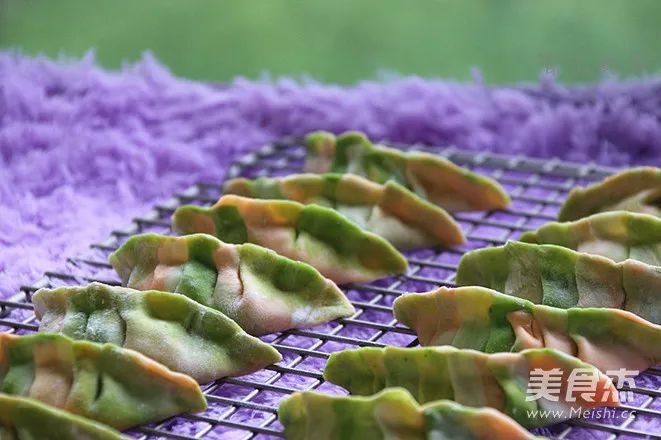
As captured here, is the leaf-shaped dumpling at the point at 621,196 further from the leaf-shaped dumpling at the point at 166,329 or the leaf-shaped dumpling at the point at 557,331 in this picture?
the leaf-shaped dumpling at the point at 166,329

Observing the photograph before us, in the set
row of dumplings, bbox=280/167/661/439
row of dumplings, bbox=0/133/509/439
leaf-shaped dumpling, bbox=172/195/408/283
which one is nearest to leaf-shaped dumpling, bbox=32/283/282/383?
row of dumplings, bbox=0/133/509/439

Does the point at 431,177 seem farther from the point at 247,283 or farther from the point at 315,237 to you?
the point at 247,283

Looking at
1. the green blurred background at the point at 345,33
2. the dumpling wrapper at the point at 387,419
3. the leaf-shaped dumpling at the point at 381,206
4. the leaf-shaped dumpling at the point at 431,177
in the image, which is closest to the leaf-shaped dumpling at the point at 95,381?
the dumpling wrapper at the point at 387,419

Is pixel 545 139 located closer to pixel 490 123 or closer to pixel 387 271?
pixel 490 123

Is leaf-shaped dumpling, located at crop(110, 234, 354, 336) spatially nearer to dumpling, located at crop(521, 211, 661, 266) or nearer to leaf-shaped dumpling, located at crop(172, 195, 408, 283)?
leaf-shaped dumpling, located at crop(172, 195, 408, 283)

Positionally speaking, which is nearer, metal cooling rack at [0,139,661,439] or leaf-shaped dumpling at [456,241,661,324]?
metal cooling rack at [0,139,661,439]

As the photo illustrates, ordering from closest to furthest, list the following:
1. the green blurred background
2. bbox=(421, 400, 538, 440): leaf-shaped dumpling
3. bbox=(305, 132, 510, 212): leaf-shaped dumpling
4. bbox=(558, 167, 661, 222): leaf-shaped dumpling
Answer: bbox=(421, 400, 538, 440): leaf-shaped dumpling < bbox=(558, 167, 661, 222): leaf-shaped dumpling < bbox=(305, 132, 510, 212): leaf-shaped dumpling < the green blurred background
